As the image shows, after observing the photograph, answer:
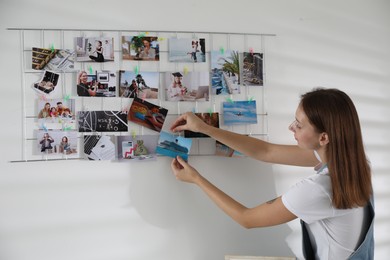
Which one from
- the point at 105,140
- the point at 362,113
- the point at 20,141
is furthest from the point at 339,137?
the point at 20,141

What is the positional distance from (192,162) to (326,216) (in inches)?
22.1

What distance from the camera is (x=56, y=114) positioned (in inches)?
49.1

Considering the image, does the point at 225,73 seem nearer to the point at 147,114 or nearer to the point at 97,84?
the point at 147,114

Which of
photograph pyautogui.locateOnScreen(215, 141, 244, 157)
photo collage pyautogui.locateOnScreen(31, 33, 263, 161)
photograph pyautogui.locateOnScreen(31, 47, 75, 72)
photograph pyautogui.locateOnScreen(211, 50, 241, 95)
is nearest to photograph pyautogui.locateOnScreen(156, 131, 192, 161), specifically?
photo collage pyautogui.locateOnScreen(31, 33, 263, 161)

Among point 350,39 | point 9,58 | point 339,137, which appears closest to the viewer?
point 339,137

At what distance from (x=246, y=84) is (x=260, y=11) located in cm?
33

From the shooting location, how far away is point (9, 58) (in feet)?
4.05

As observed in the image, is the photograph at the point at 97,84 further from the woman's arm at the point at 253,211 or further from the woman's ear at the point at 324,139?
the woman's ear at the point at 324,139

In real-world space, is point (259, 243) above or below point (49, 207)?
below

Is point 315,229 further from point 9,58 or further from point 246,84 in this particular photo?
point 9,58

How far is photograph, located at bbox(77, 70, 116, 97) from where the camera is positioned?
1265mm

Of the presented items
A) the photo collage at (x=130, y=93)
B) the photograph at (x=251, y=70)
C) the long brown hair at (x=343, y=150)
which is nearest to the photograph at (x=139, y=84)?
the photo collage at (x=130, y=93)

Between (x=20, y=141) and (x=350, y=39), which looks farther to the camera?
(x=350, y=39)

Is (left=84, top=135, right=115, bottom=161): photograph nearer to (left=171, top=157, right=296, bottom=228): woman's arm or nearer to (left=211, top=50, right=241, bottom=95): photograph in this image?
(left=171, top=157, right=296, bottom=228): woman's arm
